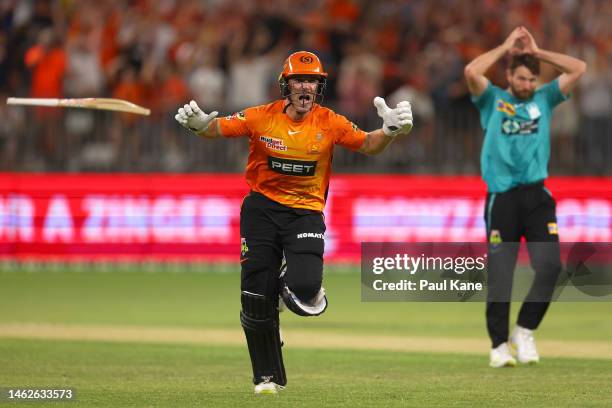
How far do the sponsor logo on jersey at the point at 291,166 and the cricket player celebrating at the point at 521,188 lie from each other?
2806mm

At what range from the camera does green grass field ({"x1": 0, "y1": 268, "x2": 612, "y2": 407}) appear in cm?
1069

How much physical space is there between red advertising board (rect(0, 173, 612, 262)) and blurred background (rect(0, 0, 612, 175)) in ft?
0.81

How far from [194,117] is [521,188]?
369 cm

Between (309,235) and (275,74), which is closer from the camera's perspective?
(309,235)

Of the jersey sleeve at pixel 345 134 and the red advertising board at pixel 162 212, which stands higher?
the jersey sleeve at pixel 345 134

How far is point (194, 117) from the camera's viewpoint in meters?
10.5

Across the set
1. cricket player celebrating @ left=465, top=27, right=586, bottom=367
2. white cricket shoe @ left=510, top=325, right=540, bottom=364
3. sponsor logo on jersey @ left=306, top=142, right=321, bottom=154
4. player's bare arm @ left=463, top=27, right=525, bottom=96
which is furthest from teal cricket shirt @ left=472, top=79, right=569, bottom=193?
sponsor logo on jersey @ left=306, top=142, right=321, bottom=154

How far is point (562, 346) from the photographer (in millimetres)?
14453

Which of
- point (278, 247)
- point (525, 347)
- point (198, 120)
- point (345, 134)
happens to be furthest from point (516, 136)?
point (198, 120)

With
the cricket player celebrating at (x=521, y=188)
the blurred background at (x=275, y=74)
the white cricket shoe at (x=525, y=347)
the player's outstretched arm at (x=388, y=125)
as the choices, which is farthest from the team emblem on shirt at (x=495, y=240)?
the blurred background at (x=275, y=74)

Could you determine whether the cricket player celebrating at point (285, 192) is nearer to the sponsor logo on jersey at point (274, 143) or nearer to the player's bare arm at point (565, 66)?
the sponsor logo on jersey at point (274, 143)

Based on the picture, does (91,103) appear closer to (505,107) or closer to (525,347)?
(505,107)

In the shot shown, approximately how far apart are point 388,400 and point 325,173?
1794 mm

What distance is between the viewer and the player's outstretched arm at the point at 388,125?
33.9 feet
